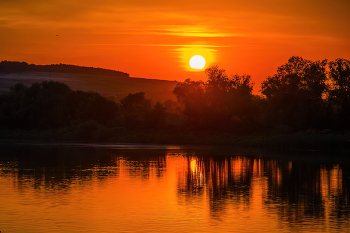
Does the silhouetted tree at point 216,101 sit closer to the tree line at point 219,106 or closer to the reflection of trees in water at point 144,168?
the tree line at point 219,106

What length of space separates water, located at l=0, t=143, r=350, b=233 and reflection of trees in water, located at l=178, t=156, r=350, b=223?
0.16 ft

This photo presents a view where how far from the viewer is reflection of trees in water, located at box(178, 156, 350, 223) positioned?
2423 centimetres

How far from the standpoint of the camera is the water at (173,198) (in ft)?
67.4

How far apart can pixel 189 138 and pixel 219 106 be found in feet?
35.0

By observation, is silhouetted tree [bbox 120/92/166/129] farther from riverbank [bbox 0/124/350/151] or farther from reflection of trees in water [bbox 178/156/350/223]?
reflection of trees in water [bbox 178/156/350/223]

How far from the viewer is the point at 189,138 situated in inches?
3784

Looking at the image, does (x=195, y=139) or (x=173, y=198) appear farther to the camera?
(x=195, y=139)

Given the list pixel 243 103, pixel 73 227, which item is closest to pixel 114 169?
pixel 73 227

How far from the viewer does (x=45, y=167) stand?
43625 millimetres

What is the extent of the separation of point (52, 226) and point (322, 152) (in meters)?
51.2

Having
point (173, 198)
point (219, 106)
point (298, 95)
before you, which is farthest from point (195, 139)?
point (173, 198)

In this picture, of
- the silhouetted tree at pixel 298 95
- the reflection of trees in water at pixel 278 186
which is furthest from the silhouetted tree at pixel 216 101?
the reflection of trees in water at pixel 278 186

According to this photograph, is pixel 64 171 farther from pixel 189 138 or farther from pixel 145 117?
pixel 145 117

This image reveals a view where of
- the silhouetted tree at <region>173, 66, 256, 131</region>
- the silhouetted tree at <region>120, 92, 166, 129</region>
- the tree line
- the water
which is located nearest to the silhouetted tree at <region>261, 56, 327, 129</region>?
the tree line
